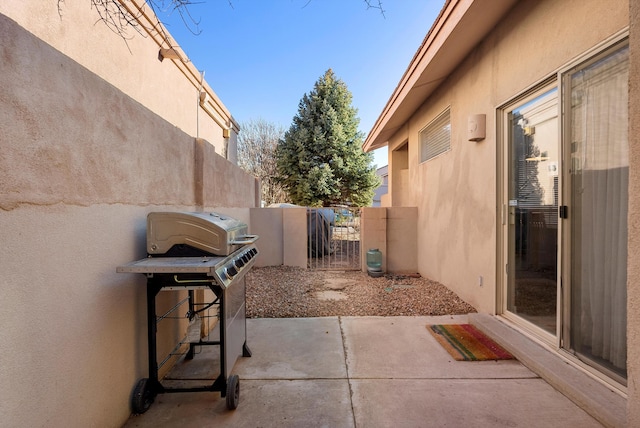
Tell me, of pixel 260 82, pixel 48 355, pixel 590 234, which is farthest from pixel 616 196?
pixel 260 82

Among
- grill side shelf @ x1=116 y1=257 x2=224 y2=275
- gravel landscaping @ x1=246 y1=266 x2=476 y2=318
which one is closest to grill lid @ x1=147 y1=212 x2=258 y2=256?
grill side shelf @ x1=116 y1=257 x2=224 y2=275

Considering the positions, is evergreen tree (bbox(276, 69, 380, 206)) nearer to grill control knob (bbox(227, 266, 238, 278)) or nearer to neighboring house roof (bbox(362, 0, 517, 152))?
neighboring house roof (bbox(362, 0, 517, 152))

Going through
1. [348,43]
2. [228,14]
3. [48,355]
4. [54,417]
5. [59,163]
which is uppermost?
[348,43]

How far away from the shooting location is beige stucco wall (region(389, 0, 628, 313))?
256cm

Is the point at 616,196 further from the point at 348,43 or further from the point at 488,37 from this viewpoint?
the point at 348,43

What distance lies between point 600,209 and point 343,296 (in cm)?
350

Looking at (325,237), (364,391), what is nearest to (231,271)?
(364,391)

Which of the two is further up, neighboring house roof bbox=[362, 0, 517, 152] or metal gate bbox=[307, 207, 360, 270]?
neighboring house roof bbox=[362, 0, 517, 152]

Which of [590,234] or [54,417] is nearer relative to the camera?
[54,417]

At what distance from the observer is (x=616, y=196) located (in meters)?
2.20

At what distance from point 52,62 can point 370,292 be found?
15.6 ft

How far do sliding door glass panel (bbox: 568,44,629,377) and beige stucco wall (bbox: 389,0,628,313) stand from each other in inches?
13.5

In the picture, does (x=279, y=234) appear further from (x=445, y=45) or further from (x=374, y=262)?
(x=445, y=45)

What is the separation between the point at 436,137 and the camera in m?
5.73
